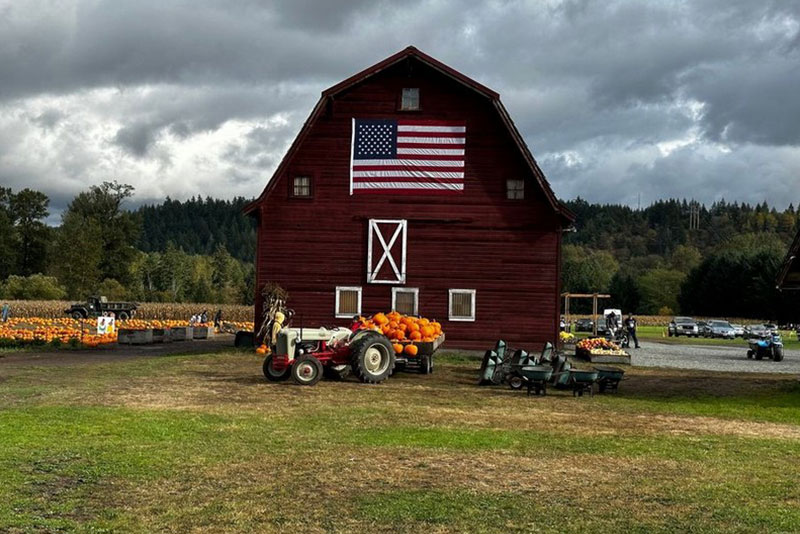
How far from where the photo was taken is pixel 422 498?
9430 millimetres

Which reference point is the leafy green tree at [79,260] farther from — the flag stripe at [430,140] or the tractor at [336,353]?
the tractor at [336,353]

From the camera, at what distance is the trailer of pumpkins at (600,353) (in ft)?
104

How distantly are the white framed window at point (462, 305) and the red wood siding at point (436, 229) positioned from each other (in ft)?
0.68

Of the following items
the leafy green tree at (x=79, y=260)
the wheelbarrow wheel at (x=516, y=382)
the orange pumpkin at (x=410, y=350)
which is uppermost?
the leafy green tree at (x=79, y=260)

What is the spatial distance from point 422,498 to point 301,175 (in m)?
23.9

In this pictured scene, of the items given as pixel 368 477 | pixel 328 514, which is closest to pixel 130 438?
pixel 368 477

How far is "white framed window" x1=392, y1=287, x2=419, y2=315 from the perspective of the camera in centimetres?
3203

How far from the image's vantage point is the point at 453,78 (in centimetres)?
3136

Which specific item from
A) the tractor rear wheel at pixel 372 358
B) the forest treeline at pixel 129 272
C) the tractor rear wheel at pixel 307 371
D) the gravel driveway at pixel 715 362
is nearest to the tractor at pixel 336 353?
the tractor rear wheel at pixel 372 358

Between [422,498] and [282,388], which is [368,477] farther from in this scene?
[282,388]

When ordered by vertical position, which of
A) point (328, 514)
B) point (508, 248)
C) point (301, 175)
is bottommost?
point (328, 514)

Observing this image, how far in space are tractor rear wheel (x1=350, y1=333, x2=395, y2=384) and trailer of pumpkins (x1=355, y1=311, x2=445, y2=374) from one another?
159cm

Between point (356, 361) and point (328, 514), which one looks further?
point (356, 361)

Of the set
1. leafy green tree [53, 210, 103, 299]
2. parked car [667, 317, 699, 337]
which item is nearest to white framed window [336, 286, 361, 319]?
parked car [667, 317, 699, 337]
